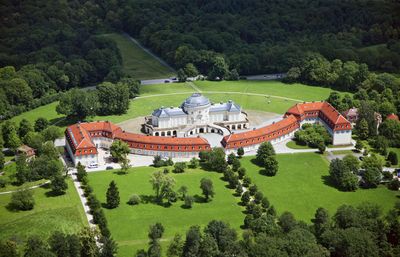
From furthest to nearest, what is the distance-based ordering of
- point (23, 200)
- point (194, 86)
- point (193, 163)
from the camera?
point (194, 86) < point (193, 163) < point (23, 200)

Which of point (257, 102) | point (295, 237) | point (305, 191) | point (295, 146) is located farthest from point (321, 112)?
point (295, 237)

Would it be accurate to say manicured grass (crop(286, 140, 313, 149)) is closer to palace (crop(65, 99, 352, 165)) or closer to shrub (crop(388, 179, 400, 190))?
palace (crop(65, 99, 352, 165))

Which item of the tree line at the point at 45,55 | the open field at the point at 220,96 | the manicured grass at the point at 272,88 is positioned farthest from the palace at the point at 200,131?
the tree line at the point at 45,55

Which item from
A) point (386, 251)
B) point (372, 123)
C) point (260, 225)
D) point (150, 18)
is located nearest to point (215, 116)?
point (372, 123)

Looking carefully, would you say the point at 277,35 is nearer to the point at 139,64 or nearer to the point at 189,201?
the point at 139,64

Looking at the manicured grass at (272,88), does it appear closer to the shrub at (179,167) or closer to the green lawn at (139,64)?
the green lawn at (139,64)

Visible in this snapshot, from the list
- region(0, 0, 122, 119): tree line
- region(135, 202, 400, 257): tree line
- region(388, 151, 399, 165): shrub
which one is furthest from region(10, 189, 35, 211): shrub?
region(388, 151, 399, 165): shrub
